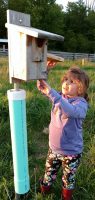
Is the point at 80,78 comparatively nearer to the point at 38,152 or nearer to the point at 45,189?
the point at 45,189

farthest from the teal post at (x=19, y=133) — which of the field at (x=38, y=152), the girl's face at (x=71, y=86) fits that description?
the girl's face at (x=71, y=86)

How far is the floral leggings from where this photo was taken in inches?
128

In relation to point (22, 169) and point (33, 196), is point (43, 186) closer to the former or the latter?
point (33, 196)

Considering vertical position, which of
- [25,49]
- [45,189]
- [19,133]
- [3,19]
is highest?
[3,19]

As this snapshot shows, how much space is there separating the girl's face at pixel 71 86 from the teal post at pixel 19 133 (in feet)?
1.32

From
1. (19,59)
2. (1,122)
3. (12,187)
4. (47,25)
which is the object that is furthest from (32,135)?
(47,25)

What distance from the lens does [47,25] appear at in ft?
138

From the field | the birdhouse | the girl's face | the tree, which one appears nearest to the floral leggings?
the field

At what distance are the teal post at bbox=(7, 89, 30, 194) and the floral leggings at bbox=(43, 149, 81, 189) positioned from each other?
29 cm

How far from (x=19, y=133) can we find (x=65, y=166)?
1.86ft

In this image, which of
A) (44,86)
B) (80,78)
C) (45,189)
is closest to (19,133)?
(44,86)

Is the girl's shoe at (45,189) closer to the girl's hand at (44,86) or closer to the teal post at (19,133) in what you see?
the teal post at (19,133)

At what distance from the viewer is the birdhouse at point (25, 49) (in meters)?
2.78

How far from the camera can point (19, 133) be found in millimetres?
3012
